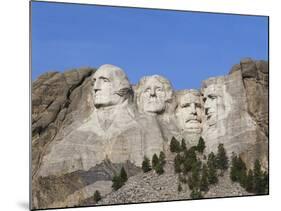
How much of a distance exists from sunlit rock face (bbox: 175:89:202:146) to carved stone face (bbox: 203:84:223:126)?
0.11 m

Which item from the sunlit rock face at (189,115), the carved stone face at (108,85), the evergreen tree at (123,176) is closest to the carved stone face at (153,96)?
the sunlit rock face at (189,115)

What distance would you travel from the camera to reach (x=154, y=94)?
9.41 meters

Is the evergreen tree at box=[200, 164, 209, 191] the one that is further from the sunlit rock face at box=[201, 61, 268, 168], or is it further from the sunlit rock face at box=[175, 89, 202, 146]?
the sunlit rock face at box=[175, 89, 202, 146]

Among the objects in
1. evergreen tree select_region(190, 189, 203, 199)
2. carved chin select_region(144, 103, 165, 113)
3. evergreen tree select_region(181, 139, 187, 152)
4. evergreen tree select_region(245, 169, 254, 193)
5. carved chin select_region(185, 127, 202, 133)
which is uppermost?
carved chin select_region(144, 103, 165, 113)

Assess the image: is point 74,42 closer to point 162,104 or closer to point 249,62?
point 162,104

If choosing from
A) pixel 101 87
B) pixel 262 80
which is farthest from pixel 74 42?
pixel 262 80

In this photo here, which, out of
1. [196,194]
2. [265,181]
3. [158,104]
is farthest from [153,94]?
[265,181]

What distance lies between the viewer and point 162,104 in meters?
9.45

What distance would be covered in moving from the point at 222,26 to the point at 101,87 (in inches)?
73.1

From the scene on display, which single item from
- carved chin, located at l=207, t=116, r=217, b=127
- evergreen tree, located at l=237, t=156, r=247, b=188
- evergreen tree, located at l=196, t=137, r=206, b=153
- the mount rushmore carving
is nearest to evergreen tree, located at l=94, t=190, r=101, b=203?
the mount rushmore carving

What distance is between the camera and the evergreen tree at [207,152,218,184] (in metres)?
9.62

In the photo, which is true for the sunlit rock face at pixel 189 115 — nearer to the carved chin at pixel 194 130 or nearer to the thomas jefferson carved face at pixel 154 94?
the carved chin at pixel 194 130

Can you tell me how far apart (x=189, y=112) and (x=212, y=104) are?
35cm

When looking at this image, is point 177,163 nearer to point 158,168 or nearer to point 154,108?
point 158,168
